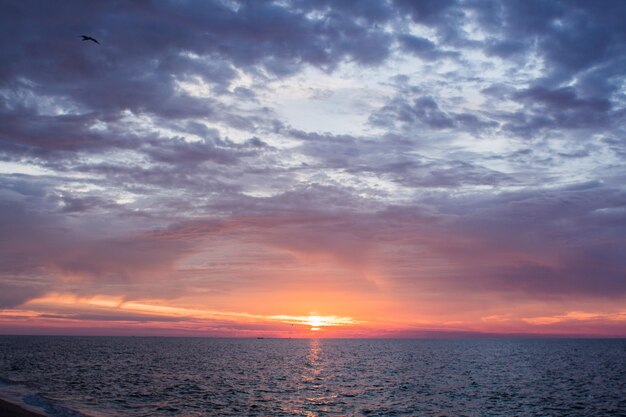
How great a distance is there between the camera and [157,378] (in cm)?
8469

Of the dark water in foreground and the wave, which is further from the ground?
the wave

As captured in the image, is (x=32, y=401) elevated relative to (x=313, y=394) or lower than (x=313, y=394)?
elevated

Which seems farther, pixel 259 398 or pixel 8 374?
pixel 8 374

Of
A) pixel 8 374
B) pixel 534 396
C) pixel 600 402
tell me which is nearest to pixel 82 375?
pixel 8 374

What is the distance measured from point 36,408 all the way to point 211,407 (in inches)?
637

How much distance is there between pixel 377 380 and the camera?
86.9m

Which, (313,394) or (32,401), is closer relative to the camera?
(32,401)

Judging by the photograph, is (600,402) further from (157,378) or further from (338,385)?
(157,378)

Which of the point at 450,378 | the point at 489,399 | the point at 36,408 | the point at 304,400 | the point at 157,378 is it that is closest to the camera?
the point at 36,408

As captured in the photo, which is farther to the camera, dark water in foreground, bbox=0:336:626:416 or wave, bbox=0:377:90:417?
dark water in foreground, bbox=0:336:626:416

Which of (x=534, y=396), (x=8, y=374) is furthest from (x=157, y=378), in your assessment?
(x=534, y=396)

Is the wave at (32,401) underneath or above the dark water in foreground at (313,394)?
above

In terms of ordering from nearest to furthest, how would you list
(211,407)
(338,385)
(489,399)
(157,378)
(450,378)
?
(211,407)
(489,399)
(338,385)
(157,378)
(450,378)

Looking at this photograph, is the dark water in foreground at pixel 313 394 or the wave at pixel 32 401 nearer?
the wave at pixel 32 401
